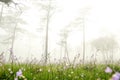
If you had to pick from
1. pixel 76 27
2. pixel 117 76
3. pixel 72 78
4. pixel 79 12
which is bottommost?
pixel 72 78

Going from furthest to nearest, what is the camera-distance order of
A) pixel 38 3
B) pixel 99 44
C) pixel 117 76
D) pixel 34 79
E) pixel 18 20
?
pixel 99 44 < pixel 18 20 < pixel 38 3 < pixel 34 79 < pixel 117 76

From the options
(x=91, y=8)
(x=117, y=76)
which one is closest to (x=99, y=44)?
(x=91, y=8)

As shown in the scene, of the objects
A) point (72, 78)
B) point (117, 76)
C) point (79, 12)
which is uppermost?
point (79, 12)

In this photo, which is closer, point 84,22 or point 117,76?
point 117,76

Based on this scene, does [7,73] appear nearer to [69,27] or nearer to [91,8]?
[91,8]

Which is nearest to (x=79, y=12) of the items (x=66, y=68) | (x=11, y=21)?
→ (x=11, y=21)

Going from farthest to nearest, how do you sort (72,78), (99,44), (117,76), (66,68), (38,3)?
(99,44) < (38,3) < (66,68) < (72,78) < (117,76)

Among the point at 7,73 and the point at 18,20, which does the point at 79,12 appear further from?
the point at 7,73

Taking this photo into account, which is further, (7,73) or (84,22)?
Result: (84,22)

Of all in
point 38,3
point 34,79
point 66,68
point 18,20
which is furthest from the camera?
point 18,20

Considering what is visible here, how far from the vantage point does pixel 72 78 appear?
4328 millimetres

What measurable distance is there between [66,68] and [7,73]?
5.11ft

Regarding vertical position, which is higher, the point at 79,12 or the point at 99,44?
the point at 79,12

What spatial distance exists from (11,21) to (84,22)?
1400 centimetres
